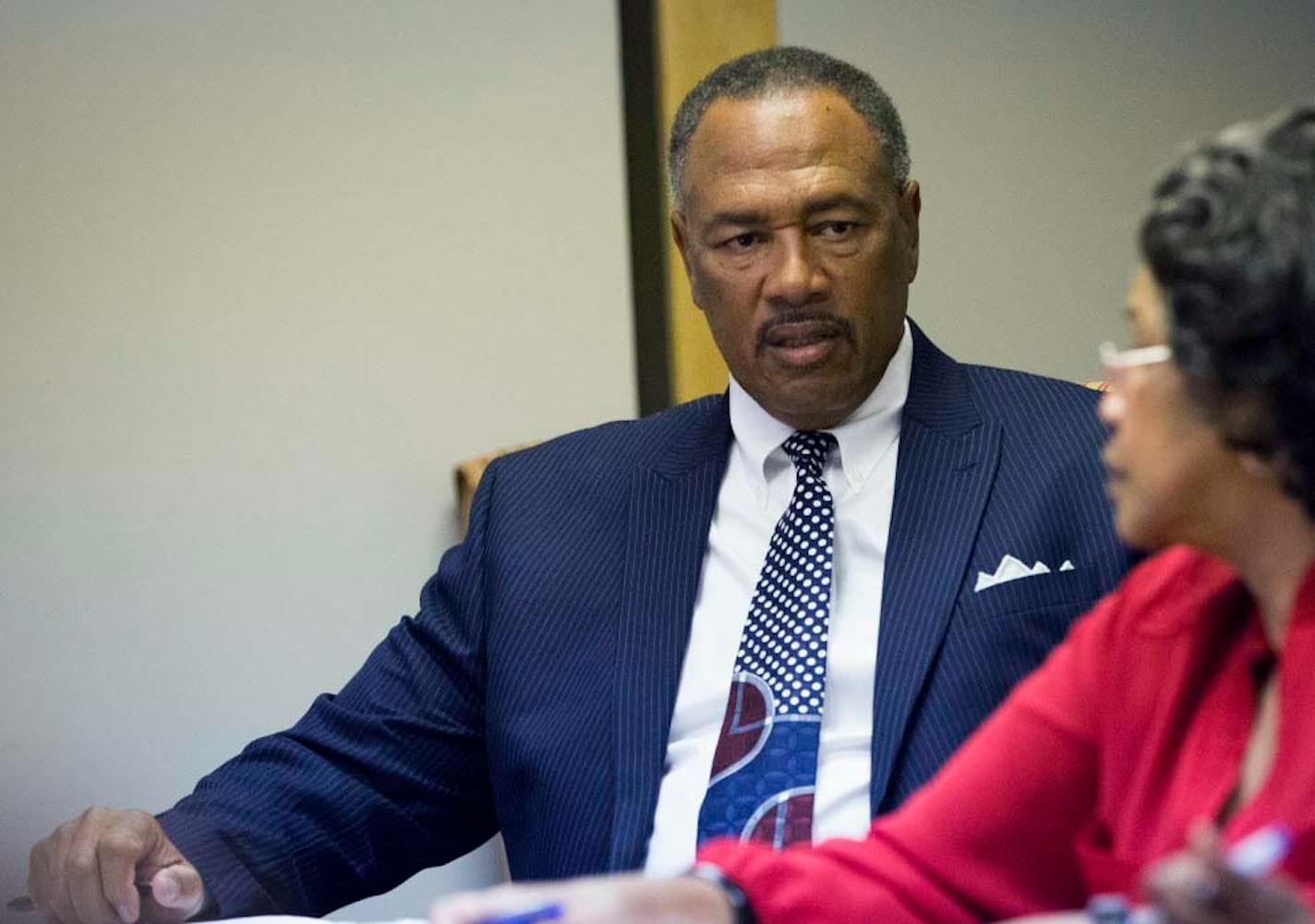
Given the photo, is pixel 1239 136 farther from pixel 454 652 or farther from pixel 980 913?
pixel 454 652

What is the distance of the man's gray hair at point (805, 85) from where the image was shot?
234 cm

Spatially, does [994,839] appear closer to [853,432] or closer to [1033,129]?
[853,432]

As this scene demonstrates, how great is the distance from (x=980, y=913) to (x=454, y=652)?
1.01m

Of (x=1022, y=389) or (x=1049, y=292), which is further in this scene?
(x=1049, y=292)

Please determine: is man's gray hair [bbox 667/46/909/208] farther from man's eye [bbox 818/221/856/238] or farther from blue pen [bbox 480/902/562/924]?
blue pen [bbox 480/902/562/924]

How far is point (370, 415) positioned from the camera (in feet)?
11.0

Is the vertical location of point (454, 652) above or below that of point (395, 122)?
below

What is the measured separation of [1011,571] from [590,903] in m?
0.92

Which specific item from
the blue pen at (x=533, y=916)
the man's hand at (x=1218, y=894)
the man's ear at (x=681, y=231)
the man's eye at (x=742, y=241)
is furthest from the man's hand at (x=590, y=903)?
the man's ear at (x=681, y=231)

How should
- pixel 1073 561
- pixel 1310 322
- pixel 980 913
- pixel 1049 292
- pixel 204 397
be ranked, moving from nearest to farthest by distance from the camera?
pixel 1310 322, pixel 980 913, pixel 1073 561, pixel 204 397, pixel 1049 292

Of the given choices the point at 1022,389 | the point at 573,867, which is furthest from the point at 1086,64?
the point at 573,867

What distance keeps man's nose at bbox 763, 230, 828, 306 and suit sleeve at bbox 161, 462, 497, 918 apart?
467 millimetres

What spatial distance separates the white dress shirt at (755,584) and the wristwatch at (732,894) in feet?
1.52

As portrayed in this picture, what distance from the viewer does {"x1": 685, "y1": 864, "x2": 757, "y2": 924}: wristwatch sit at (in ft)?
4.62
